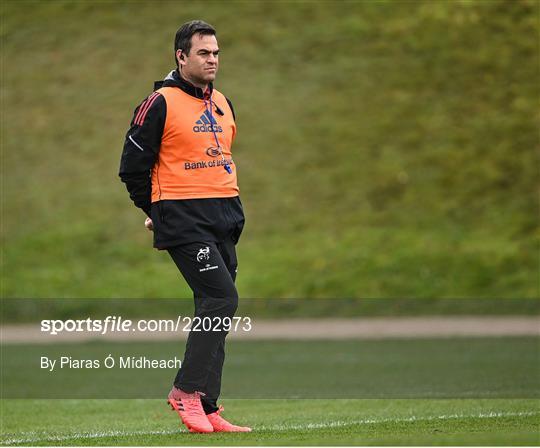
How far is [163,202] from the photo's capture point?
680 cm

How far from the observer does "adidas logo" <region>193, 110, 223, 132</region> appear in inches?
269

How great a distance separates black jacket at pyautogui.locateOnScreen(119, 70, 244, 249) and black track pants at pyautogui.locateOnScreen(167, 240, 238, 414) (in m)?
0.08

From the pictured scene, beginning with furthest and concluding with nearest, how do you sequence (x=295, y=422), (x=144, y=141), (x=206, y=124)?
(x=295, y=422) < (x=206, y=124) < (x=144, y=141)

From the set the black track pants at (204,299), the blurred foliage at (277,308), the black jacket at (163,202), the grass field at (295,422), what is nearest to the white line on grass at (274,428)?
the grass field at (295,422)

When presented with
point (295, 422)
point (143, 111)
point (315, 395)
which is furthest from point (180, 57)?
point (315, 395)

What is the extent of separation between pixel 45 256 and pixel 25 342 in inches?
198

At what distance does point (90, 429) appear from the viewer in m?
7.83

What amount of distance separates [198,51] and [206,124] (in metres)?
0.42

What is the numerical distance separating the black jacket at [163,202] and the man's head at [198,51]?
0.30 ft

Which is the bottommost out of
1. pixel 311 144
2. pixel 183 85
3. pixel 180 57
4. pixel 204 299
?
pixel 311 144

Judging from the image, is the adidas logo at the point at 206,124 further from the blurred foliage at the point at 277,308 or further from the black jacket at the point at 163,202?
the blurred foliage at the point at 277,308

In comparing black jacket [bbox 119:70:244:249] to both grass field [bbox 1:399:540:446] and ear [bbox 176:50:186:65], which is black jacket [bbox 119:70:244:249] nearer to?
ear [bbox 176:50:186:65]

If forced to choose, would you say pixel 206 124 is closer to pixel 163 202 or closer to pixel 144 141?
pixel 144 141

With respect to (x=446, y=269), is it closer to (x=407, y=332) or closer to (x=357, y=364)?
(x=407, y=332)
